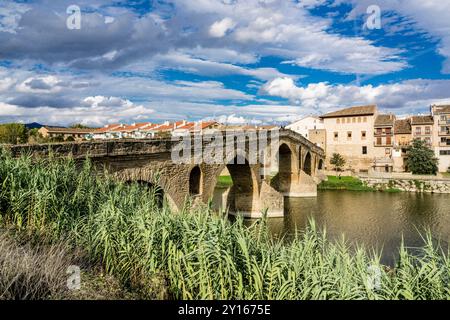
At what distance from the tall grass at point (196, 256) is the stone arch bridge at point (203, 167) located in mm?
898

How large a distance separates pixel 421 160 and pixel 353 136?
9832 millimetres

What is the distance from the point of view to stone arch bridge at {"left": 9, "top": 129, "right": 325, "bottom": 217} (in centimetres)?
1026

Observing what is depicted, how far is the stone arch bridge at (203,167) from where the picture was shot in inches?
404

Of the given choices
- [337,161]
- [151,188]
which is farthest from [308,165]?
[151,188]

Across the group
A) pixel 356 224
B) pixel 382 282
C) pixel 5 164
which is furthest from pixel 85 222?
pixel 356 224

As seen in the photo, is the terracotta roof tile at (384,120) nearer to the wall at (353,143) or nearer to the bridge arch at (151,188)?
the wall at (353,143)

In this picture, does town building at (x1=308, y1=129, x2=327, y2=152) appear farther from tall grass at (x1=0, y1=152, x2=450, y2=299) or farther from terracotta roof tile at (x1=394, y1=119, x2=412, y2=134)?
tall grass at (x1=0, y1=152, x2=450, y2=299)

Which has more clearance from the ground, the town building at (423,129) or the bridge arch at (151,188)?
the town building at (423,129)

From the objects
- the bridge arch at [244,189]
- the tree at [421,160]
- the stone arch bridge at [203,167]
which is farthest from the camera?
the tree at [421,160]

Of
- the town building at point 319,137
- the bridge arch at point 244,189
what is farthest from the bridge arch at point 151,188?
the town building at point 319,137

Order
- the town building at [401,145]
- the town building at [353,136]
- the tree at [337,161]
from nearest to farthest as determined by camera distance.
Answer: the town building at [401,145] < the tree at [337,161] < the town building at [353,136]

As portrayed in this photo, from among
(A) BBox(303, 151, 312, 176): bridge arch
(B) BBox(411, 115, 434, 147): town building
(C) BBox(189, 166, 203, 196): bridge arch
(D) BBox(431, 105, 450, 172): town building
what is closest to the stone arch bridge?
(C) BBox(189, 166, 203, 196): bridge arch

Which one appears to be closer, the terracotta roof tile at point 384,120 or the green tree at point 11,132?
the green tree at point 11,132

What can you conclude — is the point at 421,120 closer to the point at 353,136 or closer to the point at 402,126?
the point at 402,126
